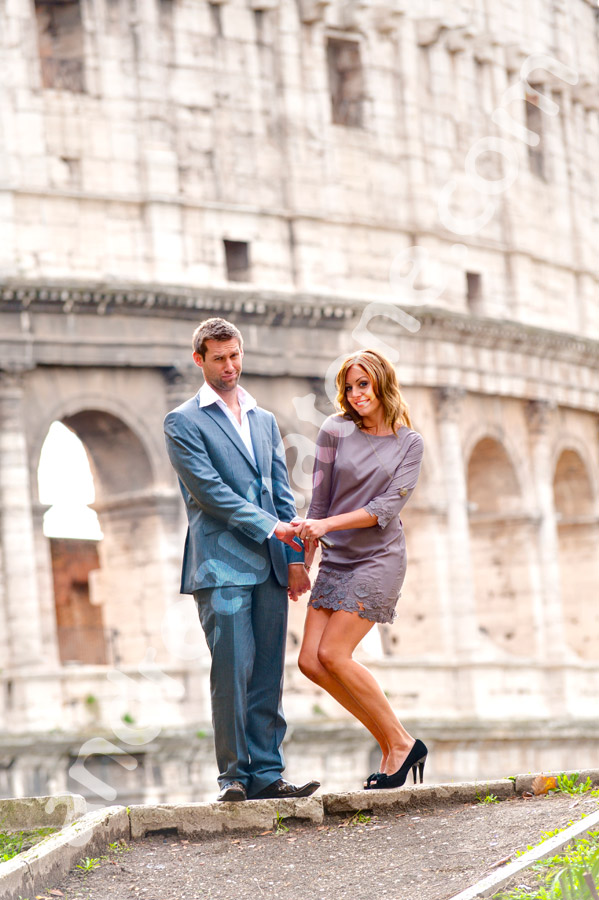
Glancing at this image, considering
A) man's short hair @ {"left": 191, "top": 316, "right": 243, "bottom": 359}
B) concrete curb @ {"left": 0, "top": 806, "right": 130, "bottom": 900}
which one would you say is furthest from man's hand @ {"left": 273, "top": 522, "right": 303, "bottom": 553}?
concrete curb @ {"left": 0, "top": 806, "right": 130, "bottom": 900}

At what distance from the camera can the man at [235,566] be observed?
9438 mm

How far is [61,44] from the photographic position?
27.3 metres

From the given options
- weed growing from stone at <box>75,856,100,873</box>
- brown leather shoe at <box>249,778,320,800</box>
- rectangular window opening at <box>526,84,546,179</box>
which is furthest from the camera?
rectangular window opening at <box>526,84,546,179</box>

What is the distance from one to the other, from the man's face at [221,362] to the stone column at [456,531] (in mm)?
20244

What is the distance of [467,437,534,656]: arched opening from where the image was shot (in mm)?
31953

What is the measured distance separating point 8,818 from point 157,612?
1655cm

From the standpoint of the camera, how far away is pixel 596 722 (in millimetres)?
30531

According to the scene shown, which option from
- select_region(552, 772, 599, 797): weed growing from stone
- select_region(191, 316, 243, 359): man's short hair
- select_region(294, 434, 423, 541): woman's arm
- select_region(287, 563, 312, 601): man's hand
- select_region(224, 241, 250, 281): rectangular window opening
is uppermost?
select_region(224, 241, 250, 281): rectangular window opening

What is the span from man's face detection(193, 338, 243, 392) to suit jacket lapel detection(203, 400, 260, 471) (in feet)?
0.40

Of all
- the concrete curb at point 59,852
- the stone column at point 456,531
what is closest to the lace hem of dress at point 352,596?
the concrete curb at point 59,852

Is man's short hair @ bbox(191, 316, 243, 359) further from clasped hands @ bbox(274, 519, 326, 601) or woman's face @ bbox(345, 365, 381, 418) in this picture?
clasped hands @ bbox(274, 519, 326, 601)

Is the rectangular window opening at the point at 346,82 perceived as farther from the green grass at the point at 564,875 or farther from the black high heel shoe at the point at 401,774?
the green grass at the point at 564,875

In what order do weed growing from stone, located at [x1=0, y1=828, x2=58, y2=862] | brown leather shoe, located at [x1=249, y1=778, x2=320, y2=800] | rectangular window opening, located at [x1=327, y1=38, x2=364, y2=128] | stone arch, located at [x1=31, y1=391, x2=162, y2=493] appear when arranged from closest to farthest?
1. weed growing from stone, located at [x1=0, y1=828, x2=58, y2=862]
2. brown leather shoe, located at [x1=249, y1=778, x2=320, y2=800]
3. stone arch, located at [x1=31, y1=391, x2=162, y2=493]
4. rectangular window opening, located at [x1=327, y1=38, x2=364, y2=128]

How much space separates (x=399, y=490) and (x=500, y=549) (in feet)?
75.2
